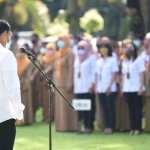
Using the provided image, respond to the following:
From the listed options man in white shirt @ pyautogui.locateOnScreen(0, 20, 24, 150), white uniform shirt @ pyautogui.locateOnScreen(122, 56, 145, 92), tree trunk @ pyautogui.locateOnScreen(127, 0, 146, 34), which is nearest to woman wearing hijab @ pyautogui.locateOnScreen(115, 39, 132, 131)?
white uniform shirt @ pyautogui.locateOnScreen(122, 56, 145, 92)

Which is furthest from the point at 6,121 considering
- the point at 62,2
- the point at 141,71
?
the point at 62,2

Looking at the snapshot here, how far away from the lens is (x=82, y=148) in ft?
36.7

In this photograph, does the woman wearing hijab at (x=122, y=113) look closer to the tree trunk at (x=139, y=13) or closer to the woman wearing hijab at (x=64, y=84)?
the woman wearing hijab at (x=64, y=84)

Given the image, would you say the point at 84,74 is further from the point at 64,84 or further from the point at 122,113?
the point at 122,113

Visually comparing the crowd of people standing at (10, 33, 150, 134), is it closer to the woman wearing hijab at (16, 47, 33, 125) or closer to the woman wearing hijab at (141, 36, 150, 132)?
the woman wearing hijab at (141, 36, 150, 132)

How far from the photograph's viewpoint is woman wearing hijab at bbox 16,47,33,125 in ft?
51.0

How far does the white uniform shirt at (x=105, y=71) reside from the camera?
42.6 feet

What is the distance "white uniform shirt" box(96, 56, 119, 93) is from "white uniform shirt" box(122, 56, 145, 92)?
0.80 ft

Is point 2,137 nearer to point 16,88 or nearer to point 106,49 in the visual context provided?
point 16,88

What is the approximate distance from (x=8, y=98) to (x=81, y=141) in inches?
204

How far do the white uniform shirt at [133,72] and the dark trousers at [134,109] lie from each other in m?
0.14

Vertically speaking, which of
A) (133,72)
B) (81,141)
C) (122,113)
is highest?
(133,72)

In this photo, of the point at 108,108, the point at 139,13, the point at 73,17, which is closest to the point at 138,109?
the point at 108,108

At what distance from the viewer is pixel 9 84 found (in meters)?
7.01
